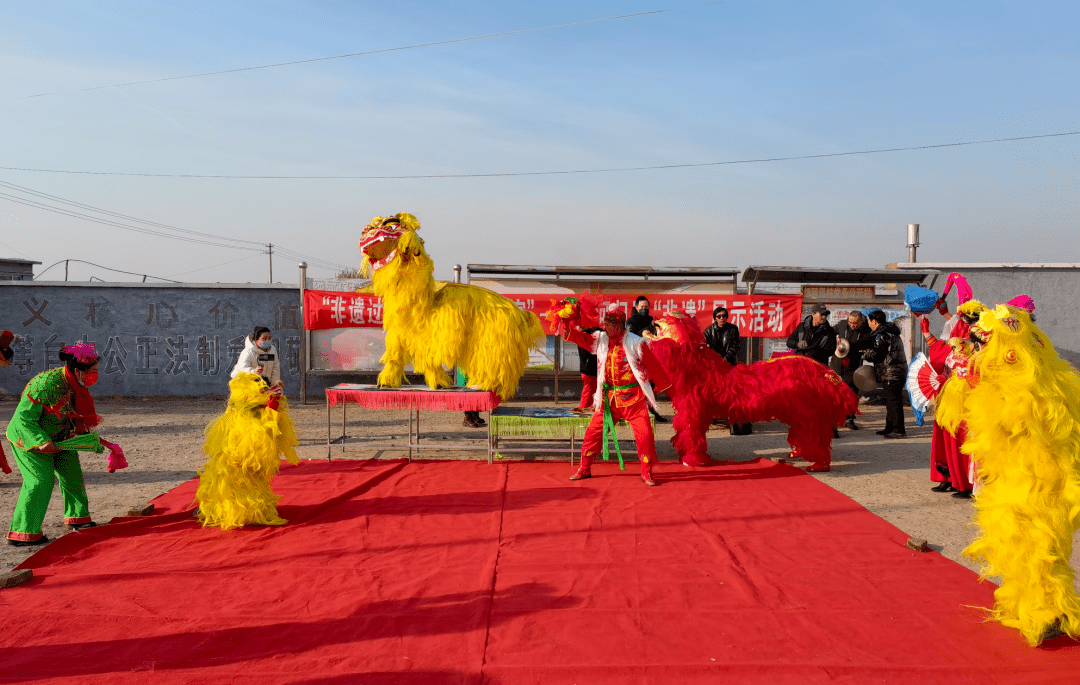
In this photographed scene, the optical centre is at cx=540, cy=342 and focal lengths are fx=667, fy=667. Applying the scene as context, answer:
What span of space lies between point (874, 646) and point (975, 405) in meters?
1.20

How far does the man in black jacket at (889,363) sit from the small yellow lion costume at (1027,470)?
474 centimetres

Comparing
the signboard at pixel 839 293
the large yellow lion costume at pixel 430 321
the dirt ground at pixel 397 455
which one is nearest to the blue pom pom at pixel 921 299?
the dirt ground at pixel 397 455

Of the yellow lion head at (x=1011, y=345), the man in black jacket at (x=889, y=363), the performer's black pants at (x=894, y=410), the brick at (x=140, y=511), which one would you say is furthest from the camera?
the performer's black pants at (x=894, y=410)

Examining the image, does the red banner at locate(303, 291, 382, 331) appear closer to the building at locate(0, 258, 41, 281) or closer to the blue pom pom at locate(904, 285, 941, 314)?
the blue pom pom at locate(904, 285, 941, 314)

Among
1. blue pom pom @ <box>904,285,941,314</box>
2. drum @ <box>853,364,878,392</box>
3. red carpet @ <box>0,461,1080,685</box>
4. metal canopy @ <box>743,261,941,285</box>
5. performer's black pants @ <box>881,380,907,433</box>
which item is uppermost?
metal canopy @ <box>743,261,941,285</box>

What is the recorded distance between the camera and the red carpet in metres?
2.71

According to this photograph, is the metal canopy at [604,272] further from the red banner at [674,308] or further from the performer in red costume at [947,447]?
the performer in red costume at [947,447]

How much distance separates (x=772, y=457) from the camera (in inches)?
272

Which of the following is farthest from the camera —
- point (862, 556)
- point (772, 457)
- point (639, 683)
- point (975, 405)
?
point (772, 457)

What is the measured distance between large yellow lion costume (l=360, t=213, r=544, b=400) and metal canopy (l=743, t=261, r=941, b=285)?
524 cm

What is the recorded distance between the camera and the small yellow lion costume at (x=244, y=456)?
4.29 m

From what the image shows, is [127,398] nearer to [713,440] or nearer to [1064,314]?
[713,440]

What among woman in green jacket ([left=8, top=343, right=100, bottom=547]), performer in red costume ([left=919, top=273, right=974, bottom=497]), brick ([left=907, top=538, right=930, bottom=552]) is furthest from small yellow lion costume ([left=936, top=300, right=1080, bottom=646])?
woman in green jacket ([left=8, top=343, right=100, bottom=547])

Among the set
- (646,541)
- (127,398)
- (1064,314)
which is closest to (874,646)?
(646,541)
